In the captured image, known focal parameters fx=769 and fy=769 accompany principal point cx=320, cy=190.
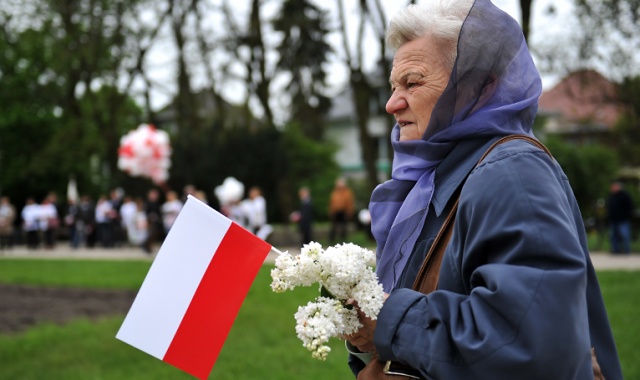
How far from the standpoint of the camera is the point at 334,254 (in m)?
1.99

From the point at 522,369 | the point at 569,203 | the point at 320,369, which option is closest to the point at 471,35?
the point at 569,203

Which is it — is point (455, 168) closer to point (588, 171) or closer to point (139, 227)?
point (139, 227)

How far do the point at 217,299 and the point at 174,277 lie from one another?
0.16 metres

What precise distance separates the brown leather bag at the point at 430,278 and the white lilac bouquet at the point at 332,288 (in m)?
0.12

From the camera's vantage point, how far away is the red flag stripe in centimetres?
242

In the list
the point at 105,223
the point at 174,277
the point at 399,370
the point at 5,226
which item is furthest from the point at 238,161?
the point at 399,370

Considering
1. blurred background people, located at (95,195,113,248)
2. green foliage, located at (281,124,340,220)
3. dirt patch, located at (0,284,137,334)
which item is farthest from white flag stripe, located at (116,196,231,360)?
green foliage, located at (281,124,340,220)

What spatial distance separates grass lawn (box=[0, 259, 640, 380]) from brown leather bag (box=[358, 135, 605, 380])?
4.15m

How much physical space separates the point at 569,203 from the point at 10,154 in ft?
139

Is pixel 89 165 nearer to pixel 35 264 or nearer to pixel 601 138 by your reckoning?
pixel 35 264

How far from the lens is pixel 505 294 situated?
5.49ft

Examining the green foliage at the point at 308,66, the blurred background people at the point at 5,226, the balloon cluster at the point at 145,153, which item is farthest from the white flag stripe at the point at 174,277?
the green foliage at the point at 308,66

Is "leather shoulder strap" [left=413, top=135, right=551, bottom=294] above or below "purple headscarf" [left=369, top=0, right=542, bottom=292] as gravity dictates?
below

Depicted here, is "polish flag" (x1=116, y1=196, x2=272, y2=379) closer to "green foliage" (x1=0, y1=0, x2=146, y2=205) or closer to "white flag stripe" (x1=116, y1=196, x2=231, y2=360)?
"white flag stripe" (x1=116, y1=196, x2=231, y2=360)
